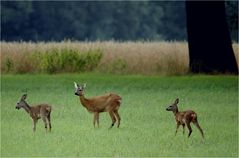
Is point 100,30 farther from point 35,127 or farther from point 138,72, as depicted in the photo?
point 35,127

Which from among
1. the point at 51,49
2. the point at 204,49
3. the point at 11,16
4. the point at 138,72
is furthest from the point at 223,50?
the point at 11,16

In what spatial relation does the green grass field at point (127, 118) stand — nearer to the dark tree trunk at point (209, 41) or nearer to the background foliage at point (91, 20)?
the dark tree trunk at point (209, 41)

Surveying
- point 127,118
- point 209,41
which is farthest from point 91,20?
point 127,118

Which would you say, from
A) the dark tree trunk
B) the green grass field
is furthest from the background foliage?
the green grass field

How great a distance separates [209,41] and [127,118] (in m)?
12.1

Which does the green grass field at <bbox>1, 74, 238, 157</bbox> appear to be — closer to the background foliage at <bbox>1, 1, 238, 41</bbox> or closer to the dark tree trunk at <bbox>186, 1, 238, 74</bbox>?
the dark tree trunk at <bbox>186, 1, 238, 74</bbox>

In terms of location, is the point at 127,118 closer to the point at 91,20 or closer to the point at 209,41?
the point at 209,41

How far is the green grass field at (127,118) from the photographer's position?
13.3 m

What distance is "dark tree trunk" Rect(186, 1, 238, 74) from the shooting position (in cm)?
2908

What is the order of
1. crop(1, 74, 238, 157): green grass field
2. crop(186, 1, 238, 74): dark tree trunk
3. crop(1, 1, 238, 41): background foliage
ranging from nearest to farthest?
1. crop(1, 74, 238, 157): green grass field
2. crop(186, 1, 238, 74): dark tree trunk
3. crop(1, 1, 238, 41): background foliage

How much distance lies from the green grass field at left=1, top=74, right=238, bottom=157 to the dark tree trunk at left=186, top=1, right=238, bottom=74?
1076mm

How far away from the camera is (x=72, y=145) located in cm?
1359

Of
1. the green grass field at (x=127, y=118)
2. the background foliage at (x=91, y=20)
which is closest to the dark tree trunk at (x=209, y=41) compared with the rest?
the green grass field at (x=127, y=118)

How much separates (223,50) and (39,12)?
47.6 m
